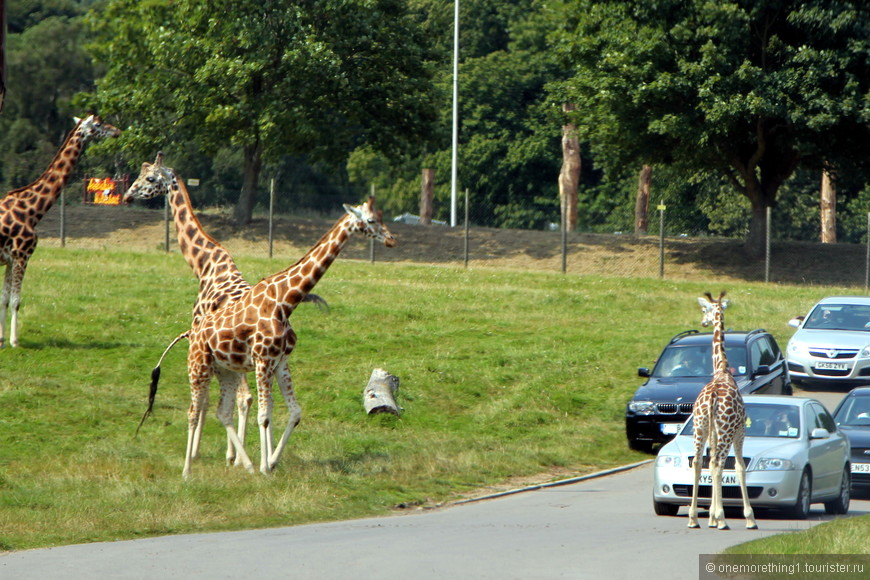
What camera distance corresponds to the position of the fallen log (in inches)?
786

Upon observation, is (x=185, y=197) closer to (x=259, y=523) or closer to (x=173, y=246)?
(x=259, y=523)

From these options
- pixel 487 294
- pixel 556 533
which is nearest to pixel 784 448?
pixel 556 533

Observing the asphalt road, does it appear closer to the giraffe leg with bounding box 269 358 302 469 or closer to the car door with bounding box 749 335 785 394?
the giraffe leg with bounding box 269 358 302 469

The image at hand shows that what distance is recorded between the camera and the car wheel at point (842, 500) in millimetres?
15188

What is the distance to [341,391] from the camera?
69.9ft

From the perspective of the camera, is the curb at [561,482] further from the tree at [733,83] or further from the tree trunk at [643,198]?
the tree trunk at [643,198]

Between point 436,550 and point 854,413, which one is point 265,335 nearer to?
point 436,550

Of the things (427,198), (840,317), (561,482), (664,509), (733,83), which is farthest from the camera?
(427,198)

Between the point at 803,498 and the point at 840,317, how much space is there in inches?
492

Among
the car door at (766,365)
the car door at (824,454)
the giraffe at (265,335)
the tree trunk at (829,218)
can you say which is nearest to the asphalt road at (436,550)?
the car door at (824,454)

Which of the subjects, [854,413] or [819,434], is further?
[854,413]

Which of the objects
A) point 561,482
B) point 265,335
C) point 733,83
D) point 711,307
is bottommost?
point 561,482

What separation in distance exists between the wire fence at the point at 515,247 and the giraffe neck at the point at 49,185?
14.2 metres

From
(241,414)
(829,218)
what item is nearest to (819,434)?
(241,414)
